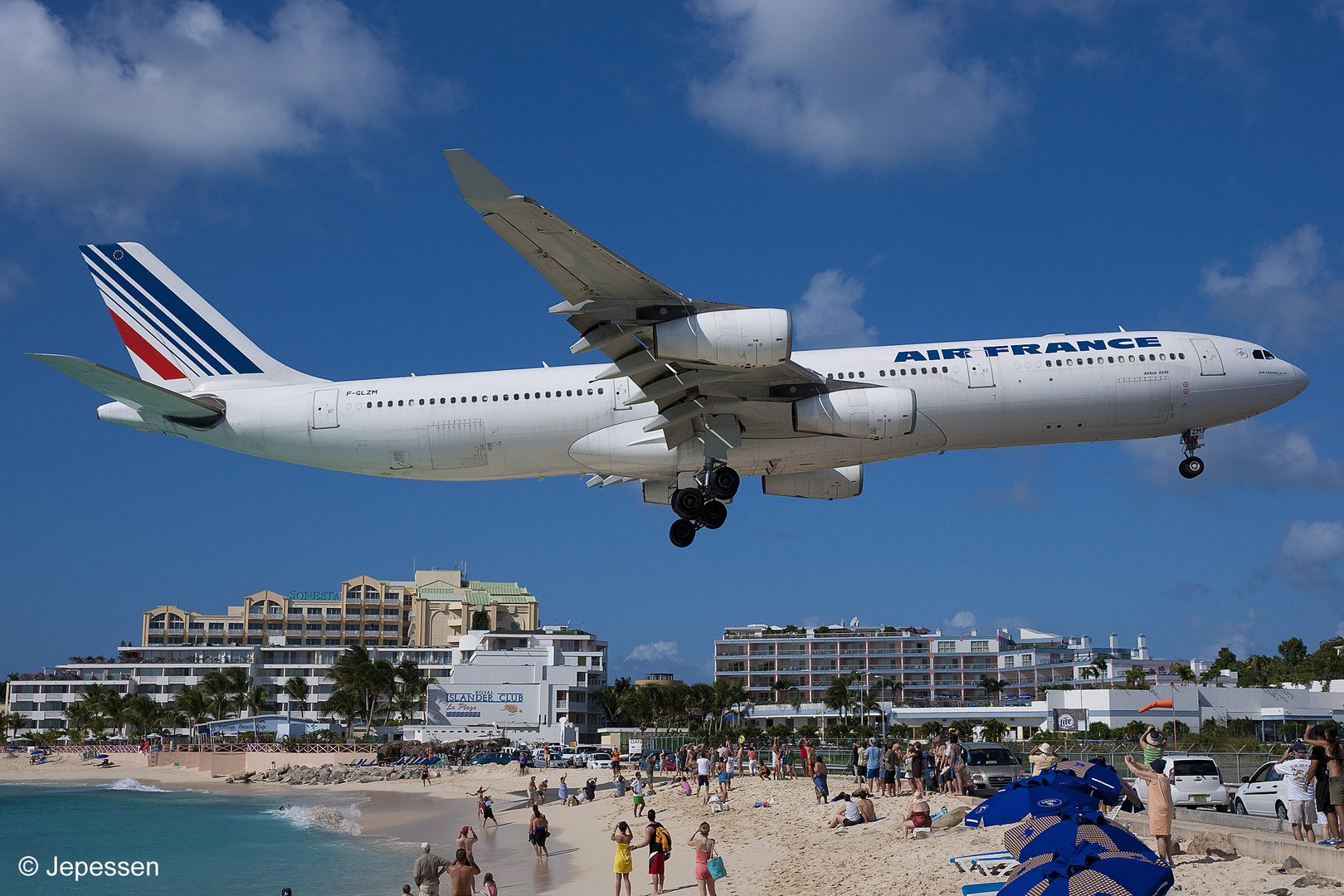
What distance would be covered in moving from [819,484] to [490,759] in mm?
62337

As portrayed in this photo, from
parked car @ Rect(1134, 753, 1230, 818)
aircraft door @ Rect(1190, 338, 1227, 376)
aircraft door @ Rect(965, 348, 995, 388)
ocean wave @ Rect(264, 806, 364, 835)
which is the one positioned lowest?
ocean wave @ Rect(264, 806, 364, 835)

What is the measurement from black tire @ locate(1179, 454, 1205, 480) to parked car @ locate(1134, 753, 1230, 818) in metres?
8.29

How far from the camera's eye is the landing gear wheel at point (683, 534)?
28.2m

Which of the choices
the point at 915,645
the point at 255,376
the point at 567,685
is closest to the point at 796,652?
the point at 915,645

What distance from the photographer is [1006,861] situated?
18516 millimetres

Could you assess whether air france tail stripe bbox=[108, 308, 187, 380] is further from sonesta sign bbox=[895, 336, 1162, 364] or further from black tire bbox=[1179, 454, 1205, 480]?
black tire bbox=[1179, 454, 1205, 480]

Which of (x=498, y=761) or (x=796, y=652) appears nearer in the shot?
(x=498, y=761)

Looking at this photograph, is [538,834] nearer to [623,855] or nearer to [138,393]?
[623,855]

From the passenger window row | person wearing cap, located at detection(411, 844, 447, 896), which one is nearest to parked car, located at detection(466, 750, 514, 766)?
person wearing cap, located at detection(411, 844, 447, 896)

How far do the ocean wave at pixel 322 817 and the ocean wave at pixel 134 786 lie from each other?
2644cm

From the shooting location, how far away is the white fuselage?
88.1ft

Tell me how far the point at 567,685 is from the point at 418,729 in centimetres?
1403

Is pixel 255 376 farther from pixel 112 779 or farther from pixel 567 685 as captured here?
pixel 112 779

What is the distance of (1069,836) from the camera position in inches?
372
